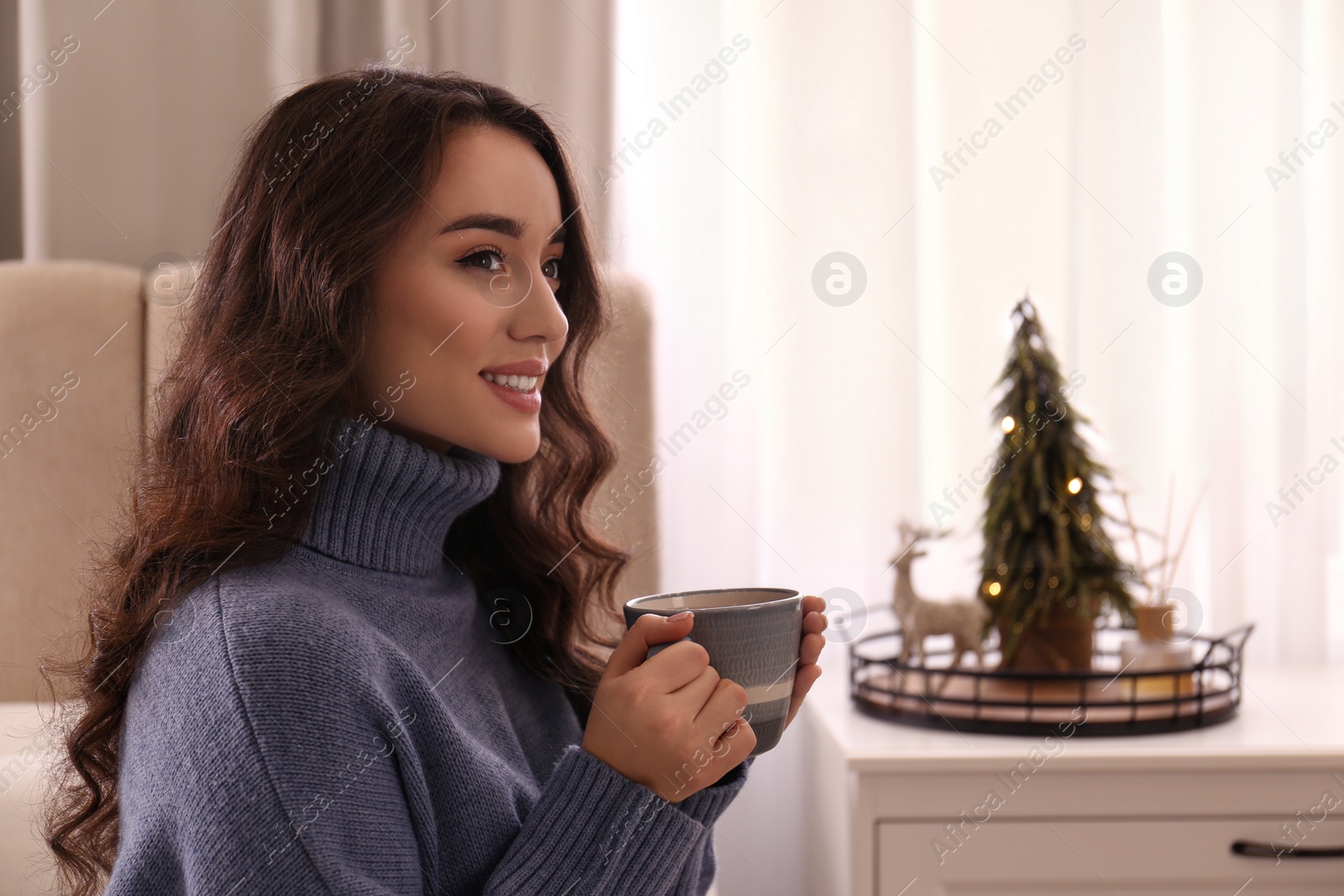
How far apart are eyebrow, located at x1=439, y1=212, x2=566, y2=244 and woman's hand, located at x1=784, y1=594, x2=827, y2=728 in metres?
0.40

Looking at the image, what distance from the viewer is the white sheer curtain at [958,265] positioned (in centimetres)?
175

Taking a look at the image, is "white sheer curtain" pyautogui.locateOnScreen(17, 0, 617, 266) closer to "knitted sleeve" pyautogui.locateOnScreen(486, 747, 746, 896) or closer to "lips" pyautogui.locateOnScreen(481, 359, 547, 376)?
"lips" pyautogui.locateOnScreen(481, 359, 547, 376)

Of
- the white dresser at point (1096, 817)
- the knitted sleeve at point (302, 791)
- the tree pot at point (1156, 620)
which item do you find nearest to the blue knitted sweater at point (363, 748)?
the knitted sleeve at point (302, 791)

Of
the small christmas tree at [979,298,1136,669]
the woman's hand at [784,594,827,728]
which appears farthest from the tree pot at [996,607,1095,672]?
the woman's hand at [784,594,827,728]

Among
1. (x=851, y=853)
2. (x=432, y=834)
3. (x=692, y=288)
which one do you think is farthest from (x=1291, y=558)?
(x=432, y=834)

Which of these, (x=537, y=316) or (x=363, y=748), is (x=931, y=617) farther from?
(x=363, y=748)

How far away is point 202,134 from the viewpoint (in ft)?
5.69

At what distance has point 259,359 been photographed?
0.83 m

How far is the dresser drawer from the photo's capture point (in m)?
1.23

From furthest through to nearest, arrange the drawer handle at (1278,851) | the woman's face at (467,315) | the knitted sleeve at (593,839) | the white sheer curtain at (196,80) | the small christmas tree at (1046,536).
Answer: the white sheer curtain at (196,80) < the small christmas tree at (1046,536) < the drawer handle at (1278,851) < the woman's face at (467,315) < the knitted sleeve at (593,839)

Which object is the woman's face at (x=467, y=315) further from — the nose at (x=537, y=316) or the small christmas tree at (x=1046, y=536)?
the small christmas tree at (x=1046, y=536)

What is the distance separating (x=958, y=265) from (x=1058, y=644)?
0.68 metres

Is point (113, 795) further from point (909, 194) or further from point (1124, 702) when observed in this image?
point (909, 194)

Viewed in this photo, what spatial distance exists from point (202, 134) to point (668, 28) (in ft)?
2.61
